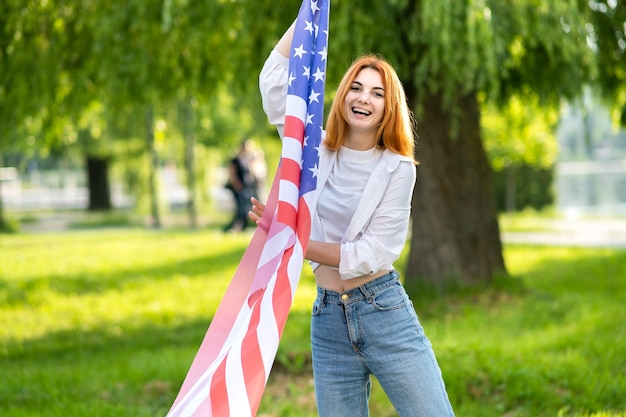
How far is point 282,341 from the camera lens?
8.00 m

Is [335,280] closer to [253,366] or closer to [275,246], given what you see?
[275,246]

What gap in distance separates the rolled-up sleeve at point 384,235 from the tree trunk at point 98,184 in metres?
26.3

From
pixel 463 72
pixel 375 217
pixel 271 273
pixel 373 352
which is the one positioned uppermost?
pixel 463 72

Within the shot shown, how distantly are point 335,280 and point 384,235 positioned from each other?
257 mm

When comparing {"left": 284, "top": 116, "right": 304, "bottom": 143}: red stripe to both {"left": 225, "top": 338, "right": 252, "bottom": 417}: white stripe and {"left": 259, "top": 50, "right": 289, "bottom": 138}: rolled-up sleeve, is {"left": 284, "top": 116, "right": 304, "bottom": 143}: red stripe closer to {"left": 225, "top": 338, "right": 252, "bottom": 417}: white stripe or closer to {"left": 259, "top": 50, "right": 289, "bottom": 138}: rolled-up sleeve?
{"left": 259, "top": 50, "right": 289, "bottom": 138}: rolled-up sleeve

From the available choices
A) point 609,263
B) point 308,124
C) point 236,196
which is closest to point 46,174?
point 236,196

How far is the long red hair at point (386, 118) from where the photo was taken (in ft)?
11.1

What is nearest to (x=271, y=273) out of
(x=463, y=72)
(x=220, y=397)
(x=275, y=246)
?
(x=275, y=246)

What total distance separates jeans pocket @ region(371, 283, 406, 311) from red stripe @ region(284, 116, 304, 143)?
2.10 feet

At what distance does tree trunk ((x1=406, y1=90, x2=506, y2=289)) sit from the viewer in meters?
9.02

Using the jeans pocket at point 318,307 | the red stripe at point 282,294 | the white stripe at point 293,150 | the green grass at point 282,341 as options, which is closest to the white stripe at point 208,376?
the red stripe at point 282,294

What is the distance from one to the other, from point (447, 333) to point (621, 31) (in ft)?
11.2

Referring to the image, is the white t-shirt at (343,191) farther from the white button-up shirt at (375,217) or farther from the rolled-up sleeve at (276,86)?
the rolled-up sleeve at (276,86)

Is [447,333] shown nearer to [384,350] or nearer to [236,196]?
[384,350]
